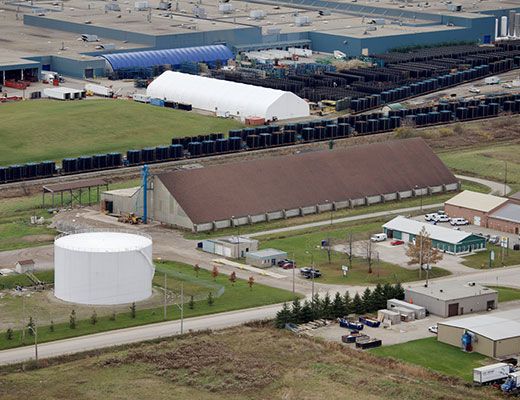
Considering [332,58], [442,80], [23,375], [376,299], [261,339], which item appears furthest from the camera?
[332,58]

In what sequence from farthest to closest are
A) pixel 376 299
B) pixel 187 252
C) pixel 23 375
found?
pixel 187 252
pixel 376 299
pixel 23 375

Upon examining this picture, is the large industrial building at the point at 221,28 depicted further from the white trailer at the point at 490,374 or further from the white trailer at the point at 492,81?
the white trailer at the point at 490,374

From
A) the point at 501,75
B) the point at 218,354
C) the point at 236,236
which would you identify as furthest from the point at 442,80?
the point at 218,354

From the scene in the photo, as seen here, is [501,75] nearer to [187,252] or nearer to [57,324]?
[187,252]

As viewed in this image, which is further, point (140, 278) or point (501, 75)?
point (501, 75)

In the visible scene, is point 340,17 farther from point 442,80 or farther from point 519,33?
point 442,80

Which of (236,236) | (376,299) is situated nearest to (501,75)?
(236,236)
